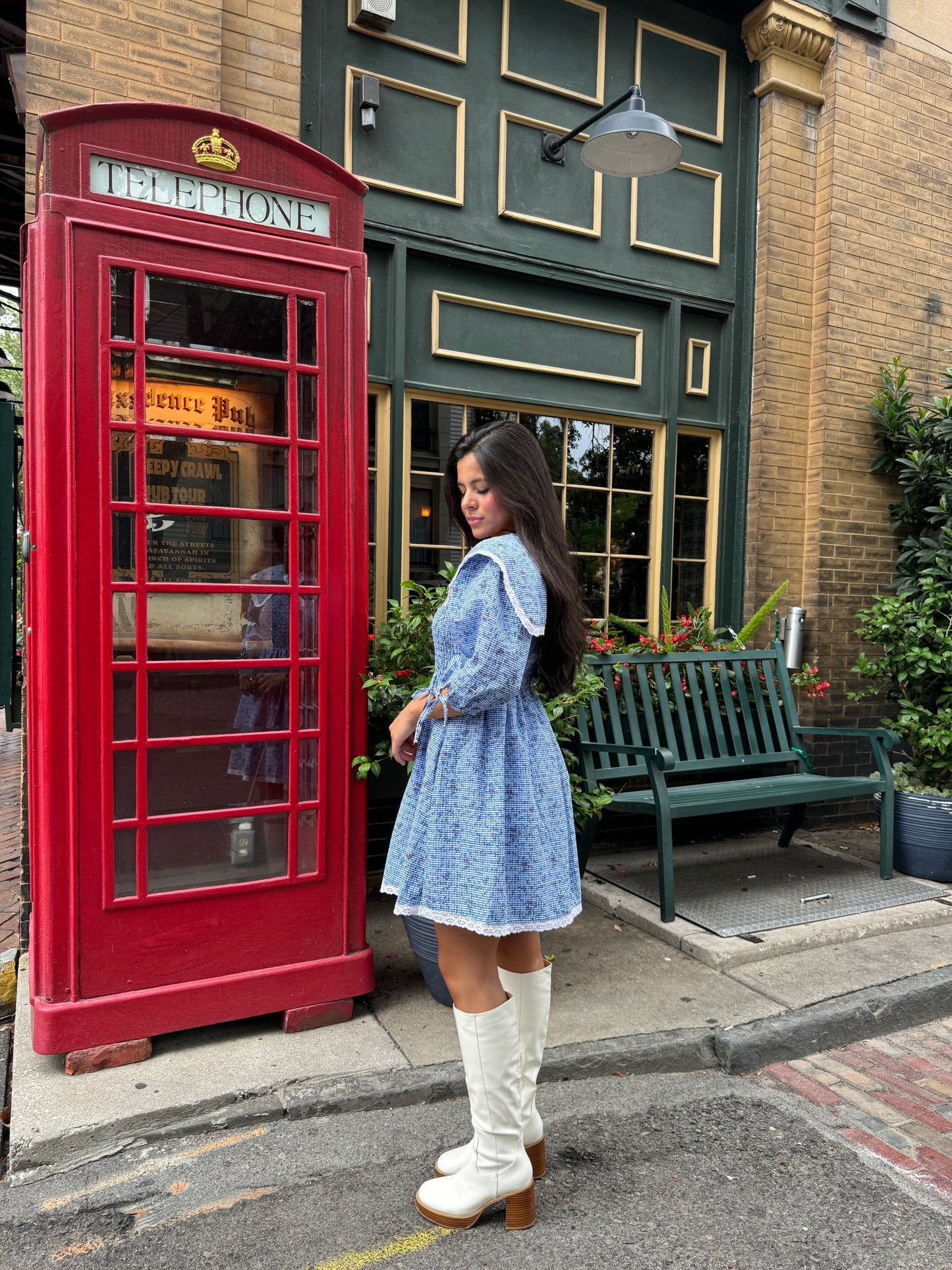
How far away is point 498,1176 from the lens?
2238 millimetres

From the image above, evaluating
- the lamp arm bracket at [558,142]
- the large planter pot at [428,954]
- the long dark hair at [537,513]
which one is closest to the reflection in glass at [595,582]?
the lamp arm bracket at [558,142]

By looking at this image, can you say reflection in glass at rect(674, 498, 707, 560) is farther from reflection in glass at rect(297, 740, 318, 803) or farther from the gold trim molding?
reflection in glass at rect(297, 740, 318, 803)

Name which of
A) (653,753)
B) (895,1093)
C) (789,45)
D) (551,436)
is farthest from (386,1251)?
(789,45)

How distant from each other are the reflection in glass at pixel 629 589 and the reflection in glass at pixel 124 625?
3.44 metres

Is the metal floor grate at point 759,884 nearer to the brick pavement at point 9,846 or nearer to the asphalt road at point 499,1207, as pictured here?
the asphalt road at point 499,1207

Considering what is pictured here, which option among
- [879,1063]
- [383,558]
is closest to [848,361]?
[383,558]

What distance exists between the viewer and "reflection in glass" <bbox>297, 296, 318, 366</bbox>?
3082mm

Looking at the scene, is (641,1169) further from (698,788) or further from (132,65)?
(132,65)

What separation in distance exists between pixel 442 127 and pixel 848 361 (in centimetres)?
307

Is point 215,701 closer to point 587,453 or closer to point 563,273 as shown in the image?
point 587,453

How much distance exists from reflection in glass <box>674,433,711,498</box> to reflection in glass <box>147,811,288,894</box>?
3837 mm

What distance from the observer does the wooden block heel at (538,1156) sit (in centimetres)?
244

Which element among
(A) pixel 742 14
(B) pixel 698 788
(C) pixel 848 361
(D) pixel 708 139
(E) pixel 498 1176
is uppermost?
(A) pixel 742 14

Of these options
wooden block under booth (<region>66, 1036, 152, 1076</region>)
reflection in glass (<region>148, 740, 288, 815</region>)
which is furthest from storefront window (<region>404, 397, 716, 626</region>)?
wooden block under booth (<region>66, 1036, 152, 1076</region>)
